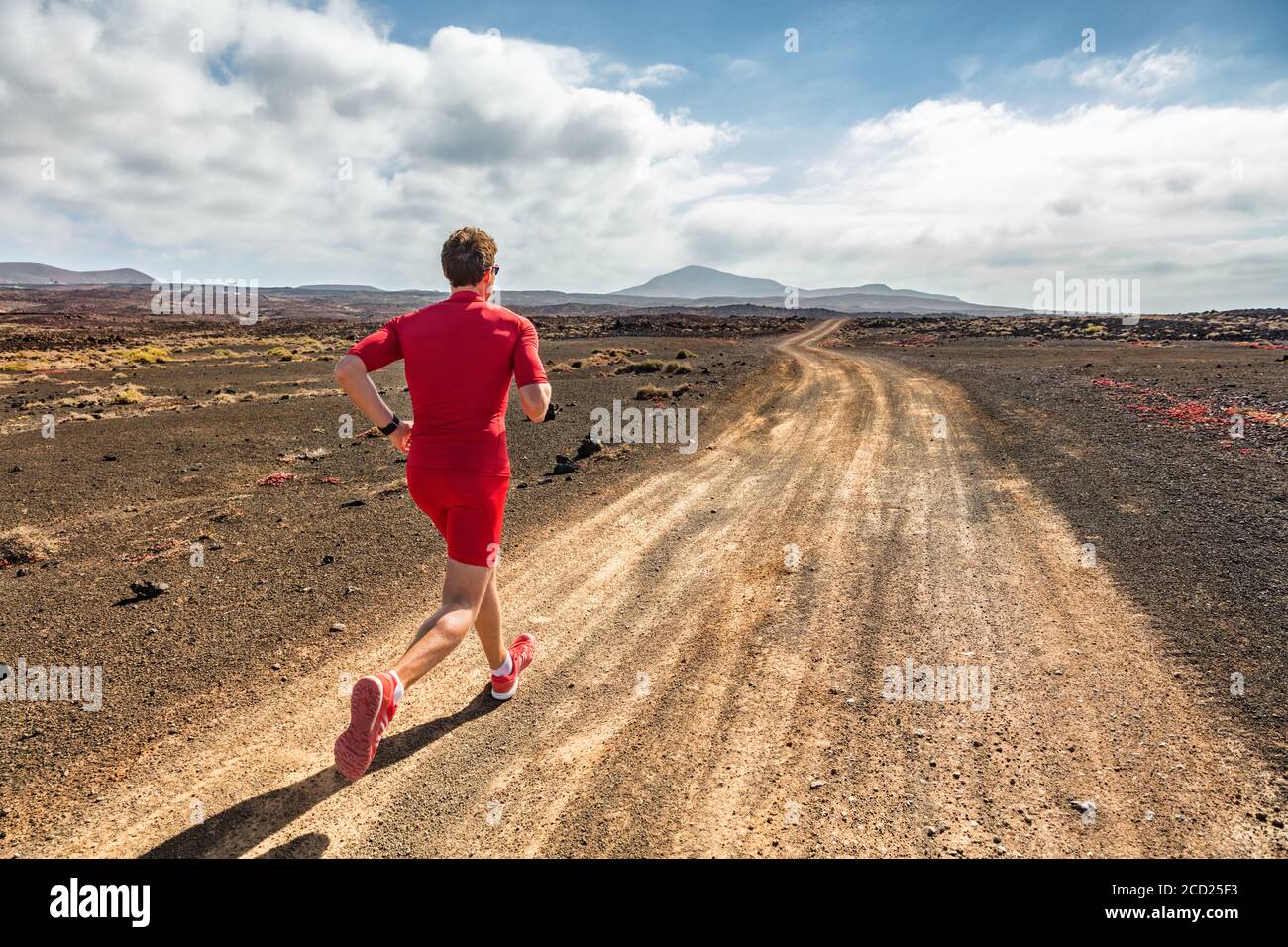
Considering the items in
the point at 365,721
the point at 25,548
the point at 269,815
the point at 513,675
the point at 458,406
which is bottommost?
the point at 269,815

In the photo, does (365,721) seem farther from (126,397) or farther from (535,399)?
(126,397)

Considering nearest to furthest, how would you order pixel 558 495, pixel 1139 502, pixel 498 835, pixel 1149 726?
pixel 498 835
pixel 1149 726
pixel 1139 502
pixel 558 495

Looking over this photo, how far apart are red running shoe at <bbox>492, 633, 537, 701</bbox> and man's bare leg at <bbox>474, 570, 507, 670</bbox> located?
132 mm

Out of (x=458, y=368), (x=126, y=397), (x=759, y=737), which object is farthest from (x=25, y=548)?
(x=126, y=397)

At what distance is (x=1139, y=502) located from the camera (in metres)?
9.05

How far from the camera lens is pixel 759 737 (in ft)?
13.4

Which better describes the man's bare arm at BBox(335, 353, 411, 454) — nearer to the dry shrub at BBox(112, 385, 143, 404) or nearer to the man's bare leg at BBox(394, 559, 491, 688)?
the man's bare leg at BBox(394, 559, 491, 688)

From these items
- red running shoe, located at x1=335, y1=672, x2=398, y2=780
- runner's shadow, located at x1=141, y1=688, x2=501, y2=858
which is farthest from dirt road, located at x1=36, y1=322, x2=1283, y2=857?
red running shoe, located at x1=335, y1=672, x2=398, y2=780

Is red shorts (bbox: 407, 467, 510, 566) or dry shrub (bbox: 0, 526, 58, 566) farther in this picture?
dry shrub (bbox: 0, 526, 58, 566)

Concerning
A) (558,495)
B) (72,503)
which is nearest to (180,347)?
(72,503)

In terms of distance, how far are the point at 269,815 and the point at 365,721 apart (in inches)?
32.8

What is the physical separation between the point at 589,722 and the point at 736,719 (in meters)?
0.94

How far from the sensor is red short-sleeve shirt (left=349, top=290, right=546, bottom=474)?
345 centimetres

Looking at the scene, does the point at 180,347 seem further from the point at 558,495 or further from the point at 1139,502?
the point at 1139,502
